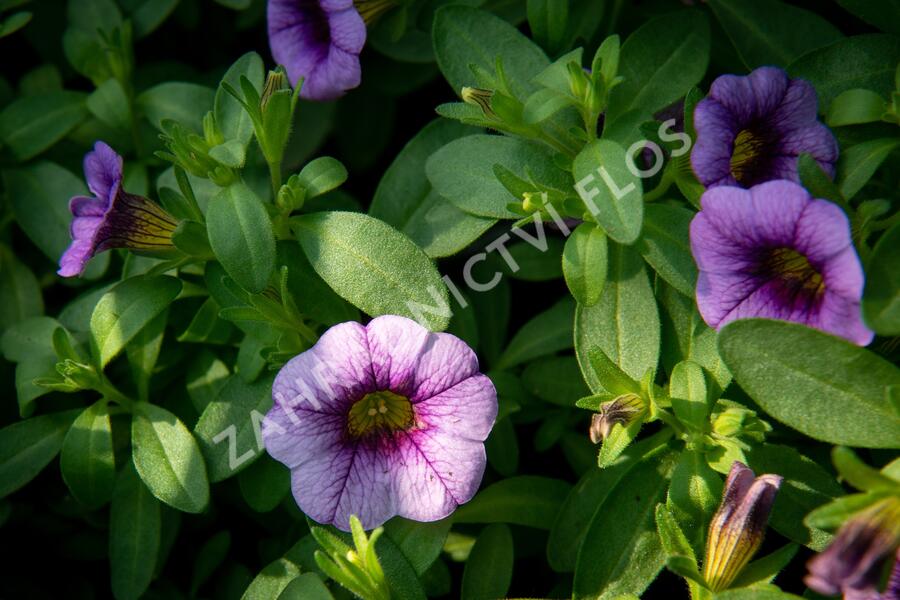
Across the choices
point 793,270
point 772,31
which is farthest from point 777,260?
point 772,31

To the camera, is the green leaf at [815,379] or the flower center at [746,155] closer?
the green leaf at [815,379]

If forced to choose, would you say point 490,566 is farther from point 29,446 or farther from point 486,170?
point 29,446

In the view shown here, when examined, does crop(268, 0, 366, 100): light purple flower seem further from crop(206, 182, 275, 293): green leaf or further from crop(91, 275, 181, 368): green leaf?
crop(91, 275, 181, 368): green leaf

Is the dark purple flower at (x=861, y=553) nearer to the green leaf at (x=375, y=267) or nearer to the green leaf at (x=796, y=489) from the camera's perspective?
the green leaf at (x=796, y=489)

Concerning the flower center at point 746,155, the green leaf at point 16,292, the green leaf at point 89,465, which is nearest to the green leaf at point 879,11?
the flower center at point 746,155

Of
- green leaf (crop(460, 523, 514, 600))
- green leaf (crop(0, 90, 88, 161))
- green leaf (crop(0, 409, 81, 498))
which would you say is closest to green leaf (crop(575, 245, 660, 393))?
green leaf (crop(460, 523, 514, 600))
